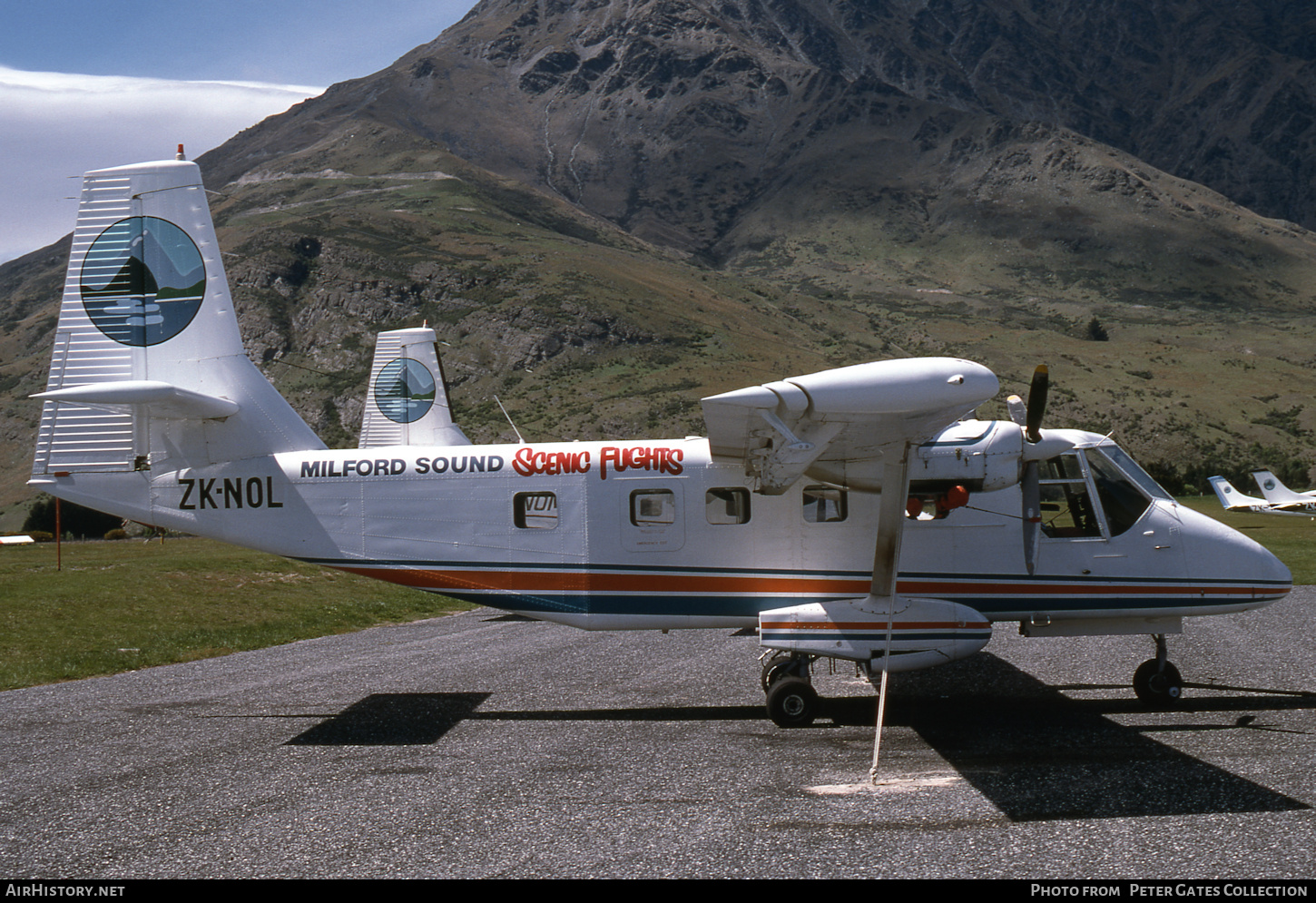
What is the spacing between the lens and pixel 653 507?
13.1 metres

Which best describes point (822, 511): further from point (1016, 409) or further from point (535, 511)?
point (535, 511)

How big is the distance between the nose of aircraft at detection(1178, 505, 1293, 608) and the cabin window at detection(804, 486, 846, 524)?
4.46m

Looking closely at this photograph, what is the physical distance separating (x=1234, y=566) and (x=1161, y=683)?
1.77m

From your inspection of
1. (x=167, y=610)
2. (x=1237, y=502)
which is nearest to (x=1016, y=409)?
(x=167, y=610)

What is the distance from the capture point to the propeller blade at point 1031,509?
1253cm

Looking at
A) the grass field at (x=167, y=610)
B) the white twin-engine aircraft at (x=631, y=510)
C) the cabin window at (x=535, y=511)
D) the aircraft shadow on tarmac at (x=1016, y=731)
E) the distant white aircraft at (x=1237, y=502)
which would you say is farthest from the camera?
the distant white aircraft at (x=1237, y=502)

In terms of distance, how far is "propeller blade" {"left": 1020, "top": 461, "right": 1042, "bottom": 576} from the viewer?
12.5 metres

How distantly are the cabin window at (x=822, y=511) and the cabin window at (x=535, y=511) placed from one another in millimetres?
3325

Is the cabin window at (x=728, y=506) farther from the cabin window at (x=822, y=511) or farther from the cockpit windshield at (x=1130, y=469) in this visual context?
the cockpit windshield at (x=1130, y=469)

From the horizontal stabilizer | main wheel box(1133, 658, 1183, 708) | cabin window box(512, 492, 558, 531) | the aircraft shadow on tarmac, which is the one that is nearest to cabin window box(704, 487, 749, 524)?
cabin window box(512, 492, 558, 531)

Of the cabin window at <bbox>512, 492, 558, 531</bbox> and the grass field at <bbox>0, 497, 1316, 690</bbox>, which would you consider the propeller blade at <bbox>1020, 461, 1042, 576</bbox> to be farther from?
the grass field at <bbox>0, 497, 1316, 690</bbox>

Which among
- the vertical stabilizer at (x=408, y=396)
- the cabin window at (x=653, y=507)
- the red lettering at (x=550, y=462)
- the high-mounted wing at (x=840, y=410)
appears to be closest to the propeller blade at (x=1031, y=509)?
the high-mounted wing at (x=840, y=410)

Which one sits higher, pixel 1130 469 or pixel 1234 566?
pixel 1130 469
